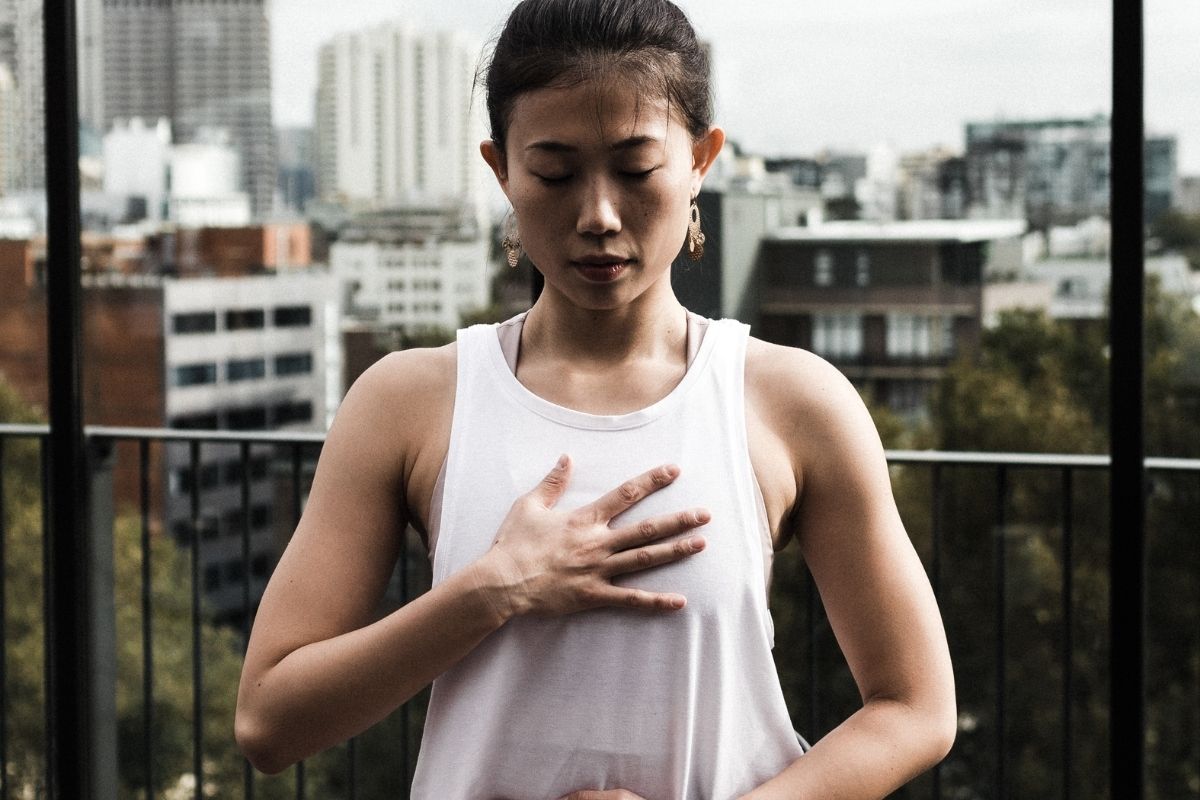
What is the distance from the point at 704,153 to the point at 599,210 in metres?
0.13

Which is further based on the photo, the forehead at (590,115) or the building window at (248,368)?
the building window at (248,368)

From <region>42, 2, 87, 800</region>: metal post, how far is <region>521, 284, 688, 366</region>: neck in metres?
0.83

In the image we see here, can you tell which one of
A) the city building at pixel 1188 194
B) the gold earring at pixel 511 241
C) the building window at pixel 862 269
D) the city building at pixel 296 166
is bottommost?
the gold earring at pixel 511 241

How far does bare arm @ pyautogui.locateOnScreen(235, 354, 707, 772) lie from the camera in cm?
83

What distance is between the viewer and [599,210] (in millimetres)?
844

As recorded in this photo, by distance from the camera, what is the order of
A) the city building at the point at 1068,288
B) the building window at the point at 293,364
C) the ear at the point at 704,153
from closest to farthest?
the ear at the point at 704,153 → the city building at the point at 1068,288 → the building window at the point at 293,364

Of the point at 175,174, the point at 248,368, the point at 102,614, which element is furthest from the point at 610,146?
the point at 175,174

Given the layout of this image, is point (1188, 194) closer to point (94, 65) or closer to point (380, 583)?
point (94, 65)

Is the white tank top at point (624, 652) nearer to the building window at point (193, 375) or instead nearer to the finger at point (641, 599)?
the finger at point (641, 599)

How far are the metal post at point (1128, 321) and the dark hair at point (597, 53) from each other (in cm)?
42

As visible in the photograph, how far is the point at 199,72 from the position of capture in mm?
30734

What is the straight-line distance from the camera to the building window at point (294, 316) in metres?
26.6

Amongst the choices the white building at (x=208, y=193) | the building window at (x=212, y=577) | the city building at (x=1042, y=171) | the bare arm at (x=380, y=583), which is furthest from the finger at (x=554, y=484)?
the white building at (x=208, y=193)

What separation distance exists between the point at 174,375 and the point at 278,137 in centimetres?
621
